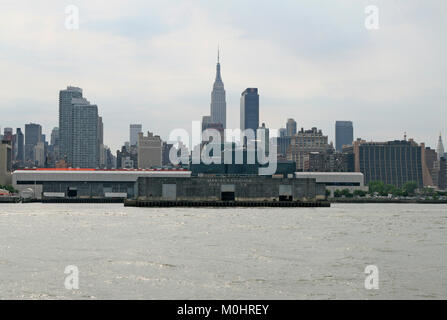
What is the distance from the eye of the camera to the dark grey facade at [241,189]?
515 feet

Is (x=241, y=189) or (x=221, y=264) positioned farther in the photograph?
(x=241, y=189)

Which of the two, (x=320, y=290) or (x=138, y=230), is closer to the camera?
(x=320, y=290)

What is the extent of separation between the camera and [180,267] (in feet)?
129

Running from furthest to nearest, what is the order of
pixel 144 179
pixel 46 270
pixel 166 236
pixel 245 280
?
1. pixel 144 179
2. pixel 166 236
3. pixel 46 270
4. pixel 245 280

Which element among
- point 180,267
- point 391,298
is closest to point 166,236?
point 180,267

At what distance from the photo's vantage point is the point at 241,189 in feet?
522

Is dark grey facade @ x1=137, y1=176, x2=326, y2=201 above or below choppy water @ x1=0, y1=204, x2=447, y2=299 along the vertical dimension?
above

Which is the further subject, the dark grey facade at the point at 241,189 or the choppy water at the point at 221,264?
the dark grey facade at the point at 241,189

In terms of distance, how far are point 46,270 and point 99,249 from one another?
10.9 metres

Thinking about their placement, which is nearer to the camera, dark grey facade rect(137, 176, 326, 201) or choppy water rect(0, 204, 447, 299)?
choppy water rect(0, 204, 447, 299)

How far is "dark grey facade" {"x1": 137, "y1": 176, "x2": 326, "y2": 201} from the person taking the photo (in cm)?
15688

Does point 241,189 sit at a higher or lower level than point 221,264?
higher
